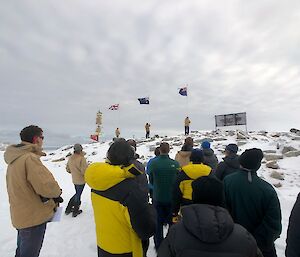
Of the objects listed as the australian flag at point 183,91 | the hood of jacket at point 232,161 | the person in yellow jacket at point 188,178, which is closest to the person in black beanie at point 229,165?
the hood of jacket at point 232,161

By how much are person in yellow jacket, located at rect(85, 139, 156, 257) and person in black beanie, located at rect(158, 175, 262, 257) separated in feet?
2.13

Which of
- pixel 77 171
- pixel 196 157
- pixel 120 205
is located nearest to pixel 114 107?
pixel 77 171

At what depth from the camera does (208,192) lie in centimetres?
217

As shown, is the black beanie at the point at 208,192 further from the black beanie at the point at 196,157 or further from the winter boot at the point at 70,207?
the winter boot at the point at 70,207

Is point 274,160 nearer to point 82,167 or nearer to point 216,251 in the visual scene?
point 82,167

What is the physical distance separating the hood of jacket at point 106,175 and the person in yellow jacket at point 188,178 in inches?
73.7

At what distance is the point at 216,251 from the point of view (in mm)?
1858

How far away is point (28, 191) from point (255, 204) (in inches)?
121

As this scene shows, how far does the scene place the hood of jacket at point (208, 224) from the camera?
1.84 meters

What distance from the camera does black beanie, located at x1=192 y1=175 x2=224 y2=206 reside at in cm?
217

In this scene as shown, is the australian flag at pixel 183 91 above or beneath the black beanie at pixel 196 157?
above

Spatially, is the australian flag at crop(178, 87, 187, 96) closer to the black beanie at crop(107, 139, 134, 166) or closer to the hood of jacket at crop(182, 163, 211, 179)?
the hood of jacket at crop(182, 163, 211, 179)

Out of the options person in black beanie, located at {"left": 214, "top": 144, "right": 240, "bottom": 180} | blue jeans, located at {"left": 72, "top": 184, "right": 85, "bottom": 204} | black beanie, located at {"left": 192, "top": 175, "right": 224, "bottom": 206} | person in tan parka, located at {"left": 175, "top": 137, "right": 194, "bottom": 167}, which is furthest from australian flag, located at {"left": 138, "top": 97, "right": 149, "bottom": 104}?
black beanie, located at {"left": 192, "top": 175, "right": 224, "bottom": 206}

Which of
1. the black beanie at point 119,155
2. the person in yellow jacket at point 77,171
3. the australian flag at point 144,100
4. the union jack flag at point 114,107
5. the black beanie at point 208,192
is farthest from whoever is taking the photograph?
the union jack flag at point 114,107
